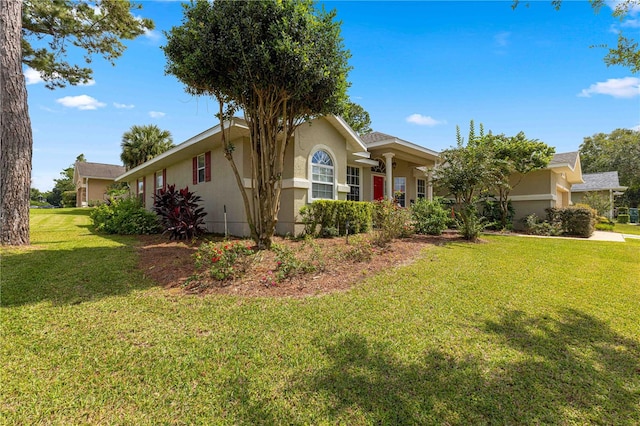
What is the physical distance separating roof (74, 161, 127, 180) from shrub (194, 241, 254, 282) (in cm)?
3690

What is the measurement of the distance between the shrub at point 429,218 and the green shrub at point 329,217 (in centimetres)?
276

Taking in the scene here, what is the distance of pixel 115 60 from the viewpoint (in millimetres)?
12664

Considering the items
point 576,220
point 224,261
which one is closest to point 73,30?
point 224,261

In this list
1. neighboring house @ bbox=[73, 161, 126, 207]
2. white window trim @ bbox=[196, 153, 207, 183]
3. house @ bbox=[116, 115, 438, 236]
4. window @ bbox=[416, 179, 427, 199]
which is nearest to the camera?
house @ bbox=[116, 115, 438, 236]

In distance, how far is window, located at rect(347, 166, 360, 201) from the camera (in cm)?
1509

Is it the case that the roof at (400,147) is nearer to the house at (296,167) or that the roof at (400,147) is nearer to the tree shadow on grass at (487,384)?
the house at (296,167)

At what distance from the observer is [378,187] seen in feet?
55.2

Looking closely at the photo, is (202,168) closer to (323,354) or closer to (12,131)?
(12,131)

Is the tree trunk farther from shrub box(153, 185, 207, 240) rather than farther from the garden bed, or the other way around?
shrub box(153, 185, 207, 240)

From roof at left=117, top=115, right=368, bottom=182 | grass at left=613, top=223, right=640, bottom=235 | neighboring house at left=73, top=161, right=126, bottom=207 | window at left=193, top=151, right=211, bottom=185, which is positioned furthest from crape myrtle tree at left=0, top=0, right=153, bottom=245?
grass at left=613, top=223, right=640, bottom=235

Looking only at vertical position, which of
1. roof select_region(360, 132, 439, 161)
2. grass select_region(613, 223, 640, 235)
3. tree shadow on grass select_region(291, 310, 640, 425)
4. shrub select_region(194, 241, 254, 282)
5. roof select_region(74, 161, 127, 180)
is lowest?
tree shadow on grass select_region(291, 310, 640, 425)

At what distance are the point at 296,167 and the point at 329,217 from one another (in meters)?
2.16

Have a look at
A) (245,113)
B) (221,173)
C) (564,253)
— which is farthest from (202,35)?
(564,253)

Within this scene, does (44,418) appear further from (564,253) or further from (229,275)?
(564,253)
